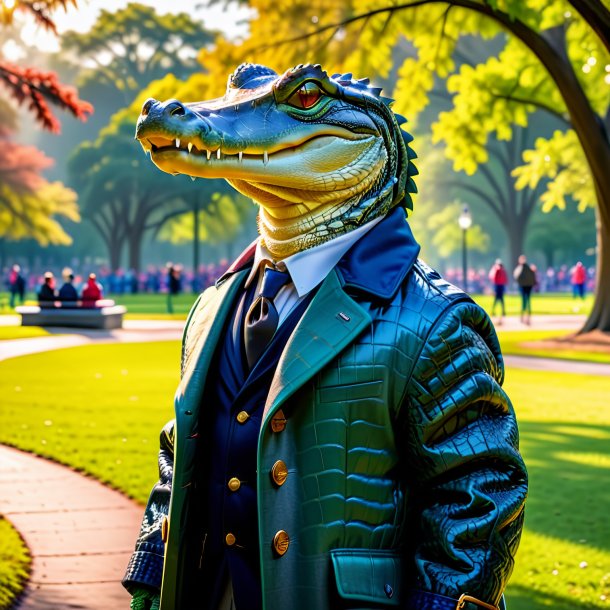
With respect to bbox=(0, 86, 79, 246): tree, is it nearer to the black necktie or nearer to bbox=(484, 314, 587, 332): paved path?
bbox=(484, 314, 587, 332): paved path

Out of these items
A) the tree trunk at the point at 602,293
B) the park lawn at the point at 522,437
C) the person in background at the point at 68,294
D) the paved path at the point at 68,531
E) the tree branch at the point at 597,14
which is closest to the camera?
the paved path at the point at 68,531

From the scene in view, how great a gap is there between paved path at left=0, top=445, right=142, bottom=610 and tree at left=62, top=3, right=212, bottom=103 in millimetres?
53860

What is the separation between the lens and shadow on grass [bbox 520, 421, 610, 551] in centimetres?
716

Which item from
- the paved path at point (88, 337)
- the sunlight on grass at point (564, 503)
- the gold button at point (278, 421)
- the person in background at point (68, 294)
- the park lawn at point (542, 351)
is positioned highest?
the gold button at point (278, 421)

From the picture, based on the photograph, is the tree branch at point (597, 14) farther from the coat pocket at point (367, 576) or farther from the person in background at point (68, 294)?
the person in background at point (68, 294)

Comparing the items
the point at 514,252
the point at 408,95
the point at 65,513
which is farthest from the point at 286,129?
the point at 514,252

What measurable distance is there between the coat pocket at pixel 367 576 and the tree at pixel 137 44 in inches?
2352

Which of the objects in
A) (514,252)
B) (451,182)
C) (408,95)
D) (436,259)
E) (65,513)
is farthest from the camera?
(436,259)

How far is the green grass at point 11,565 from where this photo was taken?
18.7 ft

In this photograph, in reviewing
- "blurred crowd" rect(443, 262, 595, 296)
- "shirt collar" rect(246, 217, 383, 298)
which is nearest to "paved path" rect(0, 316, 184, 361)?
"shirt collar" rect(246, 217, 383, 298)

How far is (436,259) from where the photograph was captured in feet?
266

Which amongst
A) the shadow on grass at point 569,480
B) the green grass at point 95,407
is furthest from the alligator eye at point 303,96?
the green grass at point 95,407

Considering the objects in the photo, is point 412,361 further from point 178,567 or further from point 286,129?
point 178,567

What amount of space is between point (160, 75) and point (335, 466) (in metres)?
63.9
